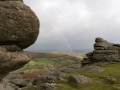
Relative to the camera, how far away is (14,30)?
18.8m

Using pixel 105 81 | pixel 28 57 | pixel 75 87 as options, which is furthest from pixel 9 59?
pixel 105 81

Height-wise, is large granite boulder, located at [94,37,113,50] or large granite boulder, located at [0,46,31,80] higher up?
large granite boulder, located at [94,37,113,50]

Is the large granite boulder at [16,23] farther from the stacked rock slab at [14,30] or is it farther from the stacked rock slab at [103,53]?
the stacked rock slab at [103,53]

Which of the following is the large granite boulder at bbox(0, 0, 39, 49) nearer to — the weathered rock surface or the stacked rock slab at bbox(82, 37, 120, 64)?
the weathered rock surface

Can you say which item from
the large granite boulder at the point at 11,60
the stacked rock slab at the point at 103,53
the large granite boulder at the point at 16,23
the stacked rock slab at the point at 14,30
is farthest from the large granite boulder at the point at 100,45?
the large granite boulder at the point at 16,23

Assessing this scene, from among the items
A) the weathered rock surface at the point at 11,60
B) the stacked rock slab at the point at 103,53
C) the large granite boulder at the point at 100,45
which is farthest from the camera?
the large granite boulder at the point at 100,45

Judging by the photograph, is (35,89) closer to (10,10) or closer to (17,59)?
(17,59)

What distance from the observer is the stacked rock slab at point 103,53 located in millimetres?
79312

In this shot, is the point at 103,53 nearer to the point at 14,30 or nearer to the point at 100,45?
the point at 100,45

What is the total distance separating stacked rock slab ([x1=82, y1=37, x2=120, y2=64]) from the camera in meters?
79.3

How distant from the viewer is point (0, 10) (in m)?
18.3

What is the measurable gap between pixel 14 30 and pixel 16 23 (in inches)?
31.3

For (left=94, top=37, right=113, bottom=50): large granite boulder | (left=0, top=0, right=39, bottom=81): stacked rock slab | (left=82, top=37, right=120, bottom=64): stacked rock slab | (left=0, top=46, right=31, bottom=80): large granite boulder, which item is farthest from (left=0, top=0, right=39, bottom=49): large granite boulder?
(left=94, top=37, right=113, bottom=50): large granite boulder

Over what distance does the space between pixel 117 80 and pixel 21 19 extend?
34482mm
